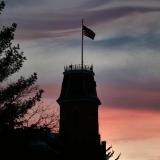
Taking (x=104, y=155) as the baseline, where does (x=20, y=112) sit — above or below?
below

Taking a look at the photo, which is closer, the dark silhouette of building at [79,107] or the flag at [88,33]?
the flag at [88,33]

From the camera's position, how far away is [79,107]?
297 feet

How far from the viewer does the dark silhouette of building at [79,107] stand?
89250mm

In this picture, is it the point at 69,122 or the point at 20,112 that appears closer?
the point at 20,112

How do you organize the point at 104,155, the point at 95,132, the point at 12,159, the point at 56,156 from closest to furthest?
the point at 12,159
the point at 56,156
the point at 104,155
the point at 95,132

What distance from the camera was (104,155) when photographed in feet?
252

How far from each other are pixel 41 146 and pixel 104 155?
23.6 metres

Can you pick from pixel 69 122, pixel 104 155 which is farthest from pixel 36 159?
pixel 69 122

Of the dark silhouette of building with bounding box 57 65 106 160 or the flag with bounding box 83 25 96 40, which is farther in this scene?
the dark silhouette of building with bounding box 57 65 106 160

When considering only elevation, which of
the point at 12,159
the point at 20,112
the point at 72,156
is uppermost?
the point at 72,156

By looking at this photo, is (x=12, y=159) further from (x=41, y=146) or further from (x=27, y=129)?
(x=41, y=146)

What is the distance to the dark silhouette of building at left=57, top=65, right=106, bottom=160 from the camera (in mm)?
89250

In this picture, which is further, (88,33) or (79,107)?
(79,107)

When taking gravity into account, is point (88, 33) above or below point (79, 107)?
above
